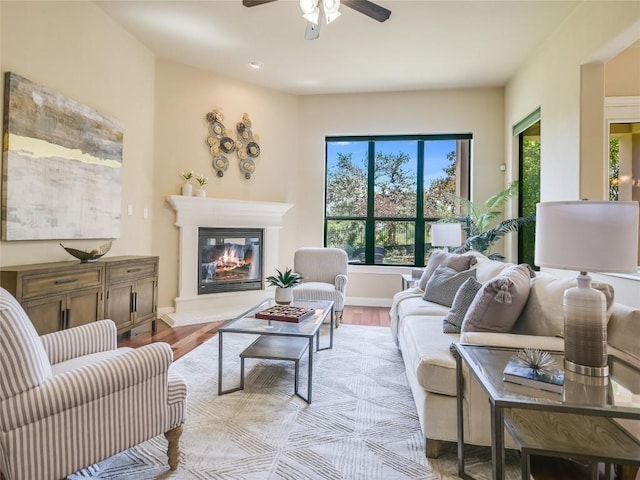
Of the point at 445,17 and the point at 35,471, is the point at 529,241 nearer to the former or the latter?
the point at 445,17

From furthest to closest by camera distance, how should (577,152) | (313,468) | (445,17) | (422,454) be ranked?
1. (445,17)
2. (577,152)
3. (422,454)
4. (313,468)

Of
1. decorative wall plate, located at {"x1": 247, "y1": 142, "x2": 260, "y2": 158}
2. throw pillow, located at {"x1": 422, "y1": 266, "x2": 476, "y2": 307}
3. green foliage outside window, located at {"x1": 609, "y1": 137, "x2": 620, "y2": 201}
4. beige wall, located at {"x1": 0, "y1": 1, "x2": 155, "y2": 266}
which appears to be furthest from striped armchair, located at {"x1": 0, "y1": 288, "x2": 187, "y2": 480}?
green foliage outside window, located at {"x1": 609, "y1": 137, "x2": 620, "y2": 201}

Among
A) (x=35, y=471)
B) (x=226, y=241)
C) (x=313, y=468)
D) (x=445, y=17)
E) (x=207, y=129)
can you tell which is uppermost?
(x=445, y=17)

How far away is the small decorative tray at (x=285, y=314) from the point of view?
2.61m

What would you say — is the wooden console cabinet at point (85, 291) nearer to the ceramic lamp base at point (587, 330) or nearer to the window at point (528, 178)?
the ceramic lamp base at point (587, 330)

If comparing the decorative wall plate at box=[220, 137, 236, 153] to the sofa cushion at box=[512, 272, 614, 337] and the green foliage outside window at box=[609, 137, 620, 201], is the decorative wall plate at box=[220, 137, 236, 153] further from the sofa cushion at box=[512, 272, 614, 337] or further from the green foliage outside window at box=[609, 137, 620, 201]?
the green foliage outside window at box=[609, 137, 620, 201]

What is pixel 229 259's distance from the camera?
504cm

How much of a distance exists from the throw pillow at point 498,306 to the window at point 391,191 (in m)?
3.55

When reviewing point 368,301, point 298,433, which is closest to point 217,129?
point 368,301

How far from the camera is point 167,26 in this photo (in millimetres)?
3727

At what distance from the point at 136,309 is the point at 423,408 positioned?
3035 millimetres

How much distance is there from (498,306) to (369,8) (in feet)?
7.48

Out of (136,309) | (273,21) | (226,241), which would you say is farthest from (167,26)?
(136,309)

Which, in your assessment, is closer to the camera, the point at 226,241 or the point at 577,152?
the point at 577,152
